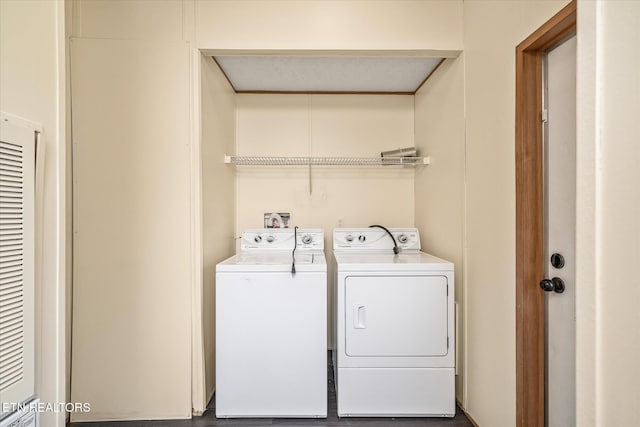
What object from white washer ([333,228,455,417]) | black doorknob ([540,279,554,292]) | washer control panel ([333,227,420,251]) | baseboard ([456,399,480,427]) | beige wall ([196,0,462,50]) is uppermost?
beige wall ([196,0,462,50])

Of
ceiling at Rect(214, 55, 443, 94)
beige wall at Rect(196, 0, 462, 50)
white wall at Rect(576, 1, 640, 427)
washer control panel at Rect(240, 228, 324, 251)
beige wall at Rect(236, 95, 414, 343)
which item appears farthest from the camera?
beige wall at Rect(236, 95, 414, 343)

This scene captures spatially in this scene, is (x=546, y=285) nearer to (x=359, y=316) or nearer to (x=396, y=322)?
(x=396, y=322)

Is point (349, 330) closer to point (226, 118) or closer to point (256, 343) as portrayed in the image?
point (256, 343)

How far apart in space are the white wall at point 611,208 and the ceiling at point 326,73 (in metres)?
1.53

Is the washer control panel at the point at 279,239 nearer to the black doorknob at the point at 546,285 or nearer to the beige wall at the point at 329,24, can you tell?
the beige wall at the point at 329,24

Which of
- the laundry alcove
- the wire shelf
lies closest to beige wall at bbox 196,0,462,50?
the laundry alcove

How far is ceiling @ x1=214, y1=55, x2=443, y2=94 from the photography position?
198cm

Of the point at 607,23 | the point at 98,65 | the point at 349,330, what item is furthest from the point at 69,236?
the point at 607,23

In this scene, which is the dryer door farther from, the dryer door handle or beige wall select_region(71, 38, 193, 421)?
beige wall select_region(71, 38, 193, 421)

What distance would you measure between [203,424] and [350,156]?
2249 mm

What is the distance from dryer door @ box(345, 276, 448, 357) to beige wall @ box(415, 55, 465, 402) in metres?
0.23

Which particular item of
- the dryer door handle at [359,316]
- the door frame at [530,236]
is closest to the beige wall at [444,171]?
the door frame at [530,236]

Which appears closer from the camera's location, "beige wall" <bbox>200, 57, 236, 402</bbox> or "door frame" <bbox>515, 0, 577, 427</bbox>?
"door frame" <bbox>515, 0, 577, 427</bbox>

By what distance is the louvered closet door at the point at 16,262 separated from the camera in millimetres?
774
